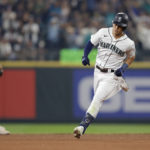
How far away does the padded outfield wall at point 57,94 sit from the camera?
13.6 meters

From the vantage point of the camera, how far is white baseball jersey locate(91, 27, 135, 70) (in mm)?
8945

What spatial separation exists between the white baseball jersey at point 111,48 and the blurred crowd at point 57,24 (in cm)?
455

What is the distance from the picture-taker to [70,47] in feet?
46.3

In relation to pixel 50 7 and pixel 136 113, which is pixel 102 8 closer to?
pixel 50 7

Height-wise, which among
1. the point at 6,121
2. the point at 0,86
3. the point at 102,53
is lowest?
the point at 6,121

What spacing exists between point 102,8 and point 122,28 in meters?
6.75

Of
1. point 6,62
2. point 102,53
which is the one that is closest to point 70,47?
point 6,62
